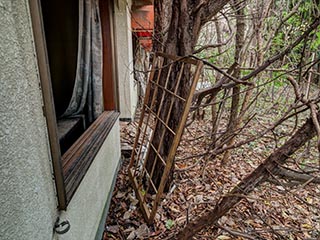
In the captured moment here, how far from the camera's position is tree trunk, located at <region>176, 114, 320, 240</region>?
4.22 feet

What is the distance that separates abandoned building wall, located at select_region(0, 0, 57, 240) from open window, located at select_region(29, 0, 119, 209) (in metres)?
0.37

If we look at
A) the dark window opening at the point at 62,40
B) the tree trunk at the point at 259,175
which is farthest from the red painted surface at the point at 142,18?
the tree trunk at the point at 259,175

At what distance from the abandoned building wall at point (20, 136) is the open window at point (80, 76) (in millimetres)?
370

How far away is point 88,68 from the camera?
2014 mm

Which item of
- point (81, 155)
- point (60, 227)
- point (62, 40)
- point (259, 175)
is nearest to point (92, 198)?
point (81, 155)

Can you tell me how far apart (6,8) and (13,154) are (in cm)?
41

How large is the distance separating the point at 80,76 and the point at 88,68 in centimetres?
10

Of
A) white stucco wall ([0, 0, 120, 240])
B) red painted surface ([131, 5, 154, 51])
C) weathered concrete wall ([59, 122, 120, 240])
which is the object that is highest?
red painted surface ([131, 5, 154, 51])

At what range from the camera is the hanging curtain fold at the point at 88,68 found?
1905 mm

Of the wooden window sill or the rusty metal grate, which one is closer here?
the wooden window sill

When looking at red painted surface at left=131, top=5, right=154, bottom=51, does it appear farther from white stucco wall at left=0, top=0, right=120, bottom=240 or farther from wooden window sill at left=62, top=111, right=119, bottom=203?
white stucco wall at left=0, top=0, right=120, bottom=240

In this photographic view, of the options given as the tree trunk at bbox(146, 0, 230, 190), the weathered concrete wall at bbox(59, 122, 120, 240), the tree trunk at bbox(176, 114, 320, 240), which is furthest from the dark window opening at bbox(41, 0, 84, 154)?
the tree trunk at bbox(176, 114, 320, 240)

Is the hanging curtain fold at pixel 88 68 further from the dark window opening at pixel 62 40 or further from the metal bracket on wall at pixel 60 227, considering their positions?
the metal bracket on wall at pixel 60 227

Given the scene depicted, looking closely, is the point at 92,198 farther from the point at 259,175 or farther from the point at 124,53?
the point at 124,53
